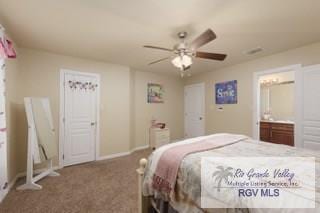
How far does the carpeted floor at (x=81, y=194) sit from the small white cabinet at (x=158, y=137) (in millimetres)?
1401

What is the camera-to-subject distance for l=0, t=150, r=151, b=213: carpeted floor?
6.75ft

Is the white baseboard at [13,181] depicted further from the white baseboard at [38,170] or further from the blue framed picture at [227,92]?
the blue framed picture at [227,92]

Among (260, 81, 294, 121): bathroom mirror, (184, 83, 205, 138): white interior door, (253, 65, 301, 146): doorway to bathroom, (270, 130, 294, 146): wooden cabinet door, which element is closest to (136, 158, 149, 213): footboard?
(253, 65, 301, 146): doorway to bathroom

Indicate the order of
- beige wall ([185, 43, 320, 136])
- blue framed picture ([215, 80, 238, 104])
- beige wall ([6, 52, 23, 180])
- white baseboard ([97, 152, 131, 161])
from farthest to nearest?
blue framed picture ([215, 80, 238, 104]), white baseboard ([97, 152, 131, 161]), beige wall ([185, 43, 320, 136]), beige wall ([6, 52, 23, 180])

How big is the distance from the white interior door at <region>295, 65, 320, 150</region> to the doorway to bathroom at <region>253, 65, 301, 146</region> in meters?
0.61

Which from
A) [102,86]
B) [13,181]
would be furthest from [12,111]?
[102,86]

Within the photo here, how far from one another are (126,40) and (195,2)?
1329 millimetres

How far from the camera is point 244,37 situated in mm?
2582

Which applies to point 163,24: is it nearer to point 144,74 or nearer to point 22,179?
point 144,74

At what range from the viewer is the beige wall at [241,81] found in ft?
9.88

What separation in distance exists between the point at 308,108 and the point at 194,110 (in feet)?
9.43

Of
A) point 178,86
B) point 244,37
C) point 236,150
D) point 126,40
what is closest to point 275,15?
point 244,37

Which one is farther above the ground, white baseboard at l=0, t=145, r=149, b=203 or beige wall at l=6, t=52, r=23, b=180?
beige wall at l=6, t=52, r=23, b=180

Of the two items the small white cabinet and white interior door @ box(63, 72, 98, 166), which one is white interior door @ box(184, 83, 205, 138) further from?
white interior door @ box(63, 72, 98, 166)
